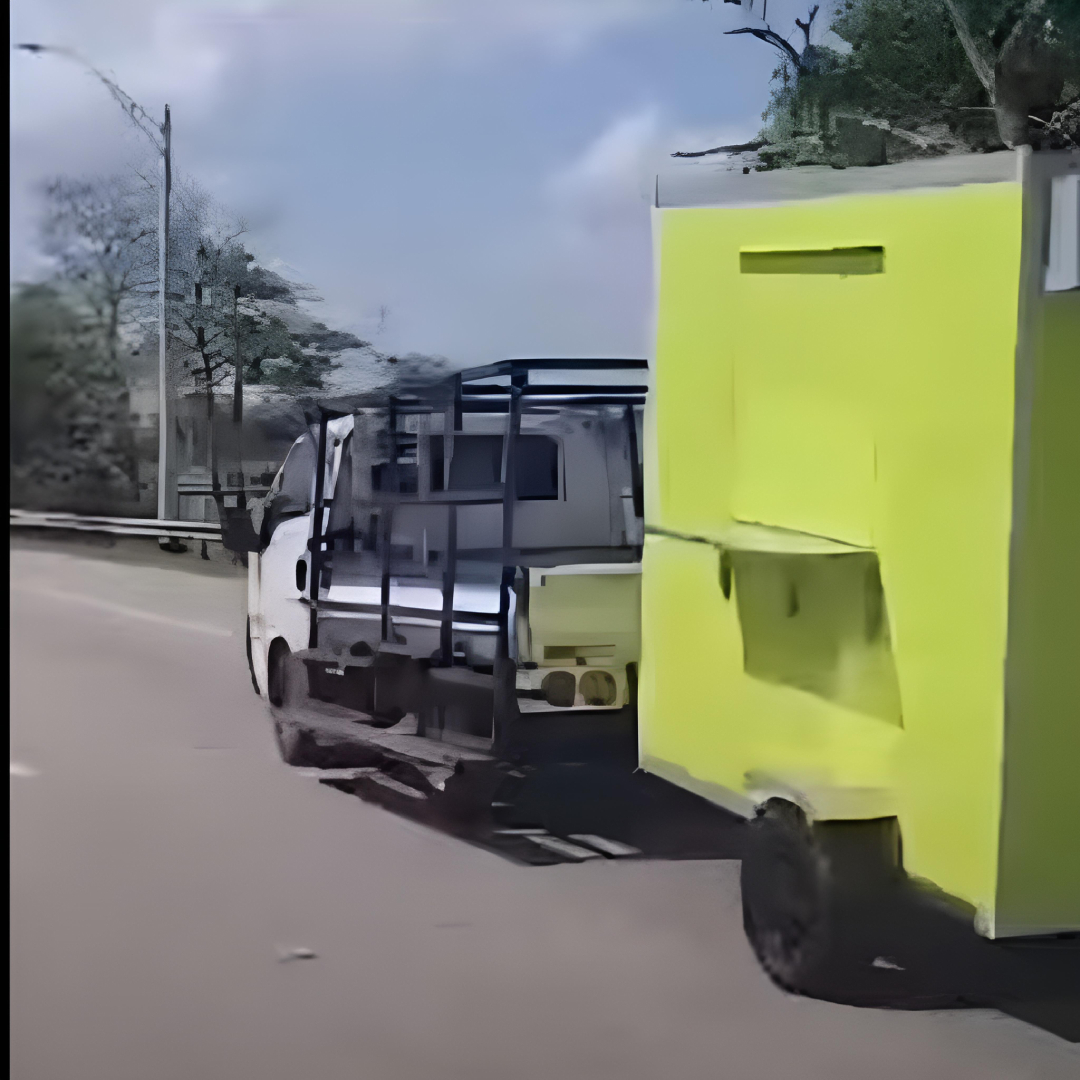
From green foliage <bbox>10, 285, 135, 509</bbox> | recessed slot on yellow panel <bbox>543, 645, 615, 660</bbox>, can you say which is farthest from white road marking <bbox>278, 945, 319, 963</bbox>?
green foliage <bbox>10, 285, 135, 509</bbox>

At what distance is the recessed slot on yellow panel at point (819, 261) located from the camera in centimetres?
430

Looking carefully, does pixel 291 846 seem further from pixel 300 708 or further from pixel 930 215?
pixel 930 215

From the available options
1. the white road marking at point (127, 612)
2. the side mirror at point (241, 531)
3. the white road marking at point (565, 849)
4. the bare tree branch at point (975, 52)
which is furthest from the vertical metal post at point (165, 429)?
the white road marking at point (565, 849)

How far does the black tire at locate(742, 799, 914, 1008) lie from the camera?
4.25 metres

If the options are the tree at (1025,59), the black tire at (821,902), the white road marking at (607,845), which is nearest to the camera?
the black tire at (821,902)

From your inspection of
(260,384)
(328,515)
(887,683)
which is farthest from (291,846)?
(260,384)

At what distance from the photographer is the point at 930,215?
405cm

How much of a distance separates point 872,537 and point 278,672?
15.0ft

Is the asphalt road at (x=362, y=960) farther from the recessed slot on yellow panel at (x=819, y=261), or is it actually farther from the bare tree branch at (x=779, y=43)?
the bare tree branch at (x=779, y=43)

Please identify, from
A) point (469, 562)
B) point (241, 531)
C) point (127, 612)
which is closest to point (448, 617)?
point (469, 562)

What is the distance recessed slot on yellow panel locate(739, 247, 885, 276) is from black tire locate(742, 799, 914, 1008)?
164 cm

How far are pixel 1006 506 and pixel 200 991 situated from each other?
9.52ft

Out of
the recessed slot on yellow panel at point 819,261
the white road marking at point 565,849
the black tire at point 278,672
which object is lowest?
the white road marking at point 565,849

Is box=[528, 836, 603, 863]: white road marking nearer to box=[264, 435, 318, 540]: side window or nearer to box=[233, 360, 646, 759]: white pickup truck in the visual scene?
box=[233, 360, 646, 759]: white pickup truck
